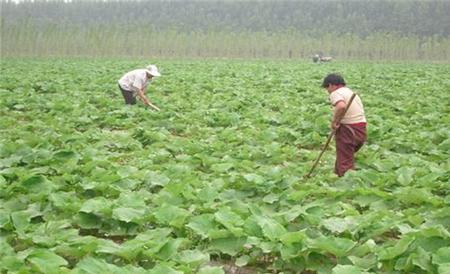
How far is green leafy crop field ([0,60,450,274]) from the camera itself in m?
3.81

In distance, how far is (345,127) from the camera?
6.79 meters

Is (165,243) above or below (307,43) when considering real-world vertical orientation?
above

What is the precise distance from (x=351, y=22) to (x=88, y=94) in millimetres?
92424

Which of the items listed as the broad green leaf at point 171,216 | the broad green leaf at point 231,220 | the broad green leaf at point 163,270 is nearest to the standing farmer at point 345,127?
the broad green leaf at point 231,220

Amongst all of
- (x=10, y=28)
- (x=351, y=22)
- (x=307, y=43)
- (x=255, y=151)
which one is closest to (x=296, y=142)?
(x=255, y=151)

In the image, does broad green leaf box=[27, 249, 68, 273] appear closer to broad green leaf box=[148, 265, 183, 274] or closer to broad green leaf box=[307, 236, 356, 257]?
broad green leaf box=[148, 265, 183, 274]

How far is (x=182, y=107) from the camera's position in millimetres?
12539

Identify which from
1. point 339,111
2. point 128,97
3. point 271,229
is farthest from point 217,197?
point 128,97

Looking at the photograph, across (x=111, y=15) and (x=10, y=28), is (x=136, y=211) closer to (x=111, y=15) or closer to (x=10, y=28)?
(x=10, y=28)

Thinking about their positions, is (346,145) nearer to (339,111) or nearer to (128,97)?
(339,111)

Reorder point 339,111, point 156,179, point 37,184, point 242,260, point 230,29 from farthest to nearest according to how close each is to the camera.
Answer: point 230,29
point 339,111
point 156,179
point 37,184
point 242,260

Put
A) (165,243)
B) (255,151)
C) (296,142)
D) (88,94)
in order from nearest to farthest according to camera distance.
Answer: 1. (165,243)
2. (255,151)
3. (296,142)
4. (88,94)

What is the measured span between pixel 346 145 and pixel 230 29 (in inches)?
3467

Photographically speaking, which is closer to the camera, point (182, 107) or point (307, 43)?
point (182, 107)
